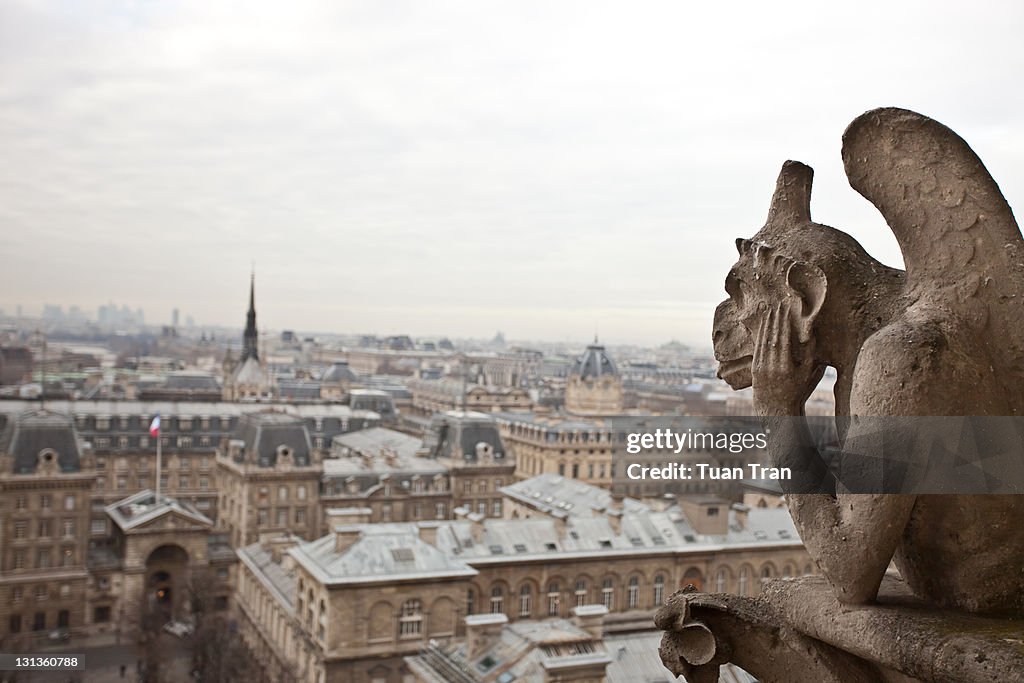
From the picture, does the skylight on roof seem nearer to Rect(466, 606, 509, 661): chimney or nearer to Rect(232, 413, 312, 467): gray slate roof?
Rect(466, 606, 509, 661): chimney

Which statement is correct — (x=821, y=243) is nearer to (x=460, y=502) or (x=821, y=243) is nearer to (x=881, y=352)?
(x=881, y=352)

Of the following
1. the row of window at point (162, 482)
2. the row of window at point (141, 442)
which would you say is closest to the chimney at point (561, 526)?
the row of window at point (162, 482)

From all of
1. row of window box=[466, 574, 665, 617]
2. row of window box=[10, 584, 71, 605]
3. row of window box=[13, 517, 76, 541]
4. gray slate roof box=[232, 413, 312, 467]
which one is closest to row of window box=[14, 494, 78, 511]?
row of window box=[13, 517, 76, 541]

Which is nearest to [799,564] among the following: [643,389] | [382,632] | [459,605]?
[459,605]

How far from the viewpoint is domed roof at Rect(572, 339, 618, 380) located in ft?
322

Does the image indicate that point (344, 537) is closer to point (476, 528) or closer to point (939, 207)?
point (476, 528)

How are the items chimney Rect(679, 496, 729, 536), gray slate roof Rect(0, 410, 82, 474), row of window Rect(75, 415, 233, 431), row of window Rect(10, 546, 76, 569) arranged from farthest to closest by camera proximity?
row of window Rect(75, 415, 233, 431) < gray slate roof Rect(0, 410, 82, 474) < row of window Rect(10, 546, 76, 569) < chimney Rect(679, 496, 729, 536)

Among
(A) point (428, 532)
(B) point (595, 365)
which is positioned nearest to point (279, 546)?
(A) point (428, 532)

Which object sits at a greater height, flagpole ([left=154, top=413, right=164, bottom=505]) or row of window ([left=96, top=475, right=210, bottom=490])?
flagpole ([left=154, top=413, right=164, bottom=505])

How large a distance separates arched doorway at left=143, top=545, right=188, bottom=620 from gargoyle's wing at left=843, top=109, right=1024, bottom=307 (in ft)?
162

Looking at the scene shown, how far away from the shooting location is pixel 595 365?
98.1 meters

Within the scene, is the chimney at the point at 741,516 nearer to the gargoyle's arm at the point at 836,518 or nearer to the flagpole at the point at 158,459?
the flagpole at the point at 158,459

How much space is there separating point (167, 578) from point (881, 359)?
173ft

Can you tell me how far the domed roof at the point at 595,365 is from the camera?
9800 centimetres
